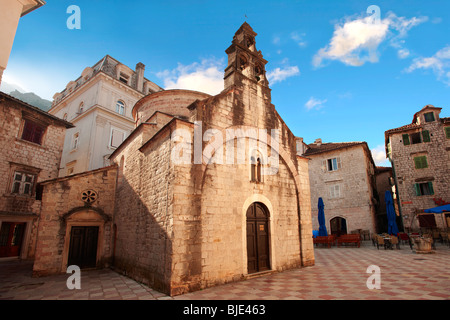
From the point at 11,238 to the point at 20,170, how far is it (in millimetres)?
3809

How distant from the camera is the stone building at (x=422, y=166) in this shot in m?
19.0

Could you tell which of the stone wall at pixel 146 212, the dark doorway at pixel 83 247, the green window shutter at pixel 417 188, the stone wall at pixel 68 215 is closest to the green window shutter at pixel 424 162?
the green window shutter at pixel 417 188

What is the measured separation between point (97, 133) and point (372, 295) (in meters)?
19.6

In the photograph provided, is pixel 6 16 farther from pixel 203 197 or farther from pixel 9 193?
pixel 9 193

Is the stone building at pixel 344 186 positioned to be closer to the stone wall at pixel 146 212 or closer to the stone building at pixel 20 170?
the stone wall at pixel 146 212

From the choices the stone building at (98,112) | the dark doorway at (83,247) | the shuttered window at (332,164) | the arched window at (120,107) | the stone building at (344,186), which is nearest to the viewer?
the dark doorway at (83,247)

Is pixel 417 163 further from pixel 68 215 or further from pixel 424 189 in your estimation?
pixel 68 215

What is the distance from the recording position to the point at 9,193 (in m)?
13.0

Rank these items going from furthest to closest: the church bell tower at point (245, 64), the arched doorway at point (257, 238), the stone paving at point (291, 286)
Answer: the church bell tower at point (245, 64) < the arched doorway at point (257, 238) < the stone paving at point (291, 286)

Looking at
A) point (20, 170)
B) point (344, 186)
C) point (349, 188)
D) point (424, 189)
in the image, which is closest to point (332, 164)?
point (344, 186)

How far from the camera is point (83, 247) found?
36.1 feet

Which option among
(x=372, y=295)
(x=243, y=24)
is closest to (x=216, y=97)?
(x=243, y=24)

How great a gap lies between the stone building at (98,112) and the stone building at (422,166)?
959 inches

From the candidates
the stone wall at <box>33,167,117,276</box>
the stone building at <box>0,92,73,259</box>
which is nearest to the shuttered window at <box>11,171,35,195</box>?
the stone building at <box>0,92,73,259</box>
